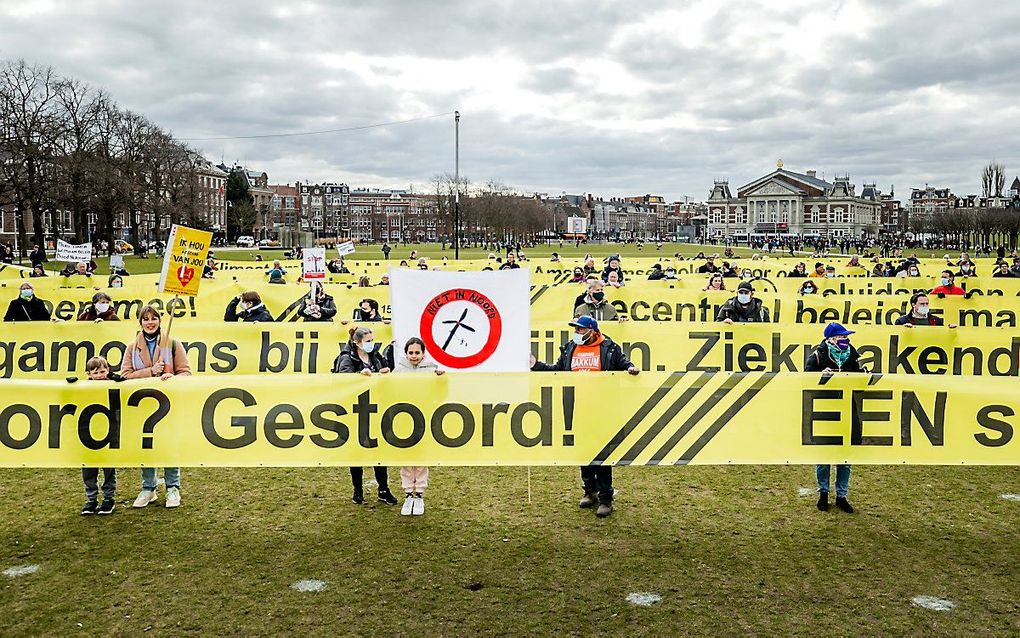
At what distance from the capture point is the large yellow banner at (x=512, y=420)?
774 cm

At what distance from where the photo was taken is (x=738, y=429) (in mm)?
7820

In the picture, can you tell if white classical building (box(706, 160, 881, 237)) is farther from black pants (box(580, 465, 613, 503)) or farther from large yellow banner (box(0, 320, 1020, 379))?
black pants (box(580, 465, 613, 503))

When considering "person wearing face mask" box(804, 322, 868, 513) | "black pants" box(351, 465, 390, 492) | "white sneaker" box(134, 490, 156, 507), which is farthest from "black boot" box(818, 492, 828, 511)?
"white sneaker" box(134, 490, 156, 507)

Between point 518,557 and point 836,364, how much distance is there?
352 cm

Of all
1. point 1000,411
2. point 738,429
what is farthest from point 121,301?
point 1000,411

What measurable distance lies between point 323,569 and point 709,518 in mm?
3563

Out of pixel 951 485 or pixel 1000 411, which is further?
pixel 951 485

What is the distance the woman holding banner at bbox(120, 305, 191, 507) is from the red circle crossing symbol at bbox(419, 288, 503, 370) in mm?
2331

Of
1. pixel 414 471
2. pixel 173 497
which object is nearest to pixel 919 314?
pixel 414 471

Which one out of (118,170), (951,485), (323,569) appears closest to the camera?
(323,569)

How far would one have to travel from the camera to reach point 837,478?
8.85 metres

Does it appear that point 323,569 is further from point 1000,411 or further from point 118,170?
point 118,170

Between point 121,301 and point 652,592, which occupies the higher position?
point 121,301

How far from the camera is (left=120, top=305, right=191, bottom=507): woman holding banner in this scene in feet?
28.7
